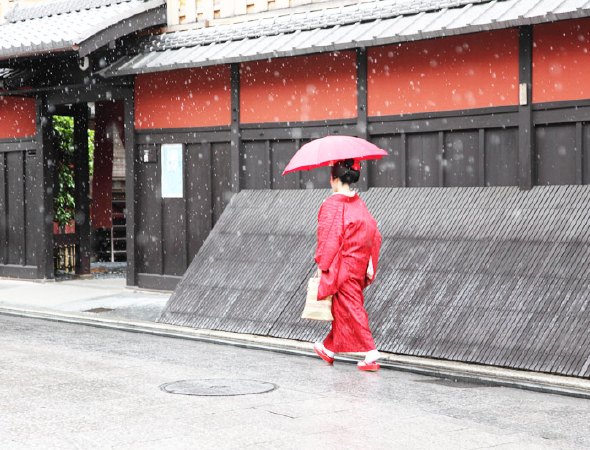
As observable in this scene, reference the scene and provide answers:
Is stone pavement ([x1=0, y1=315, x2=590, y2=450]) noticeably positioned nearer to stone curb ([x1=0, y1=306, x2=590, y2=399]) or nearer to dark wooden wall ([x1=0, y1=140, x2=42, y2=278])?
stone curb ([x1=0, y1=306, x2=590, y2=399])

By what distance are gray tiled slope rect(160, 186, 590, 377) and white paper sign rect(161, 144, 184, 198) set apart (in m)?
2.43

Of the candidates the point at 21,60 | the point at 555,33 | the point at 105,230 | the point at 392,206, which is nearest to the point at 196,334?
the point at 392,206

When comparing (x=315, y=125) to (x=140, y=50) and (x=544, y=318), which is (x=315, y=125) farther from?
(x=544, y=318)

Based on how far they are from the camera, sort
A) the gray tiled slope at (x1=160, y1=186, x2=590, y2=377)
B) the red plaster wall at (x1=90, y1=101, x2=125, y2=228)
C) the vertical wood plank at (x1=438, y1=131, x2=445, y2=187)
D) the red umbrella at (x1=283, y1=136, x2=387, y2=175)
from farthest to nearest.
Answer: the red plaster wall at (x1=90, y1=101, x2=125, y2=228), the vertical wood plank at (x1=438, y1=131, x2=445, y2=187), the gray tiled slope at (x1=160, y1=186, x2=590, y2=377), the red umbrella at (x1=283, y1=136, x2=387, y2=175)

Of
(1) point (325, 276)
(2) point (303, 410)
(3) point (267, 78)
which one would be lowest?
(2) point (303, 410)

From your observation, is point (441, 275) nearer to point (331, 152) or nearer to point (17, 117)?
point (331, 152)

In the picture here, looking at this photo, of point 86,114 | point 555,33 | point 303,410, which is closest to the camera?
point 303,410

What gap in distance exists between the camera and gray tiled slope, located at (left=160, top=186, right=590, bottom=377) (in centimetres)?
954

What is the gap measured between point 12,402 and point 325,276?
315 cm

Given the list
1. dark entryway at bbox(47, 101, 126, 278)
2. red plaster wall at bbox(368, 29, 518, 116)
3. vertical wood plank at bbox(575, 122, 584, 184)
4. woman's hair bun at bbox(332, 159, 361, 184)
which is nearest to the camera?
woman's hair bun at bbox(332, 159, 361, 184)

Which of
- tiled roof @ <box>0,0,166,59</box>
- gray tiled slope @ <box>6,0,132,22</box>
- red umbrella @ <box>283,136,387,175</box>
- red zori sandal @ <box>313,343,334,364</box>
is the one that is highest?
gray tiled slope @ <box>6,0,132,22</box>

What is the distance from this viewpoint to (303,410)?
24.8 ft

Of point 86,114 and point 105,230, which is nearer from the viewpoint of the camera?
point 86,114

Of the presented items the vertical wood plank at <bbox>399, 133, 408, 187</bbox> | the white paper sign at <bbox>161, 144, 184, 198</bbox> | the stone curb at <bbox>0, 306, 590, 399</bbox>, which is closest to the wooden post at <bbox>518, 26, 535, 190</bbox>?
the vertical wood plank at <bbox>399, 133, 408, 187</bbox>
